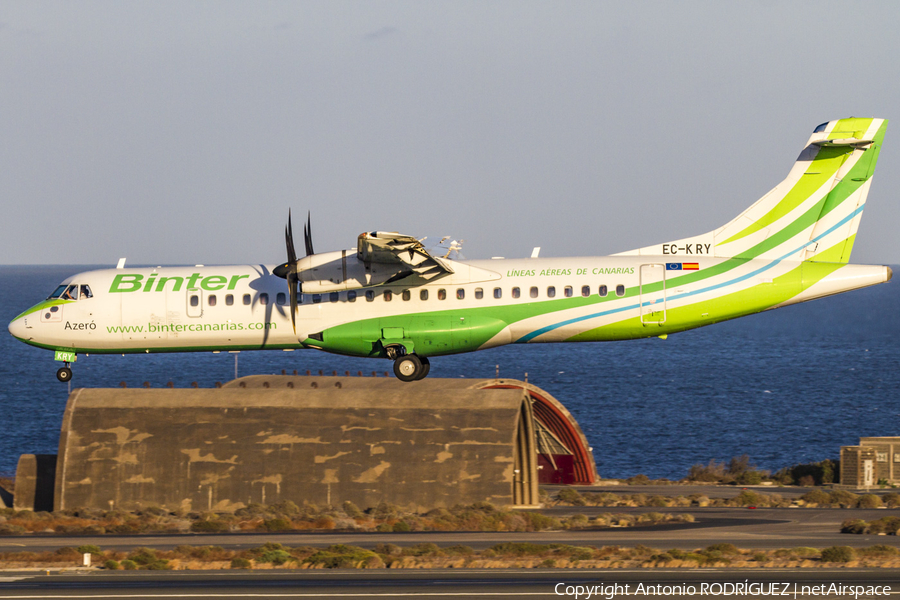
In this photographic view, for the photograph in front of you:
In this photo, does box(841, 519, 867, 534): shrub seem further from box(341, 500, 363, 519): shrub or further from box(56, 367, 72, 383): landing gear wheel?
box(56, 367, 72, 383): landing gear wheel

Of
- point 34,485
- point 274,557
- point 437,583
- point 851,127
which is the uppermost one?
point 851,127

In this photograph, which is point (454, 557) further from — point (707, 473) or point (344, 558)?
point (707, 473)

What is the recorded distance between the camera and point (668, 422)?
97500mm

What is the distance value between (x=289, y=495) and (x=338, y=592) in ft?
57.7

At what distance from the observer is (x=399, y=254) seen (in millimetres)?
31594

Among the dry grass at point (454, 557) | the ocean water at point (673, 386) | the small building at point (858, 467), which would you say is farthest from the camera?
the ocean water at point (673, 386)

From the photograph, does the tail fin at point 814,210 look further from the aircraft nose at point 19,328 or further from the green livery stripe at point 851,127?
the aircraft nose at point 19,328

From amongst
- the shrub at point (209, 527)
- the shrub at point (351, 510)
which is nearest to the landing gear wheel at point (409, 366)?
the shrub at point (351, 510)

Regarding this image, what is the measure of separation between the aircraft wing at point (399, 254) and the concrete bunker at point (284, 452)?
1407cm

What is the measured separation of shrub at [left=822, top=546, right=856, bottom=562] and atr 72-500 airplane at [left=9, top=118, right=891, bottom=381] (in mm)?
7968

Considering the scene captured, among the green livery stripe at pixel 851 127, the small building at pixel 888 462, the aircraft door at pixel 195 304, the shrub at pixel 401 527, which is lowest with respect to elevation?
the shrub at pixel 401 527

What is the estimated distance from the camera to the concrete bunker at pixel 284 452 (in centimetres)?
4497

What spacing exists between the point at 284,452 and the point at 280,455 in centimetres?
21

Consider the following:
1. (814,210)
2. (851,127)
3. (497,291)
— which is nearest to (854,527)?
(814,210)
